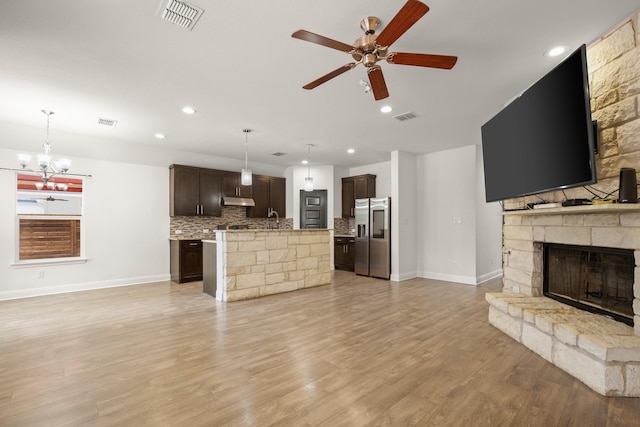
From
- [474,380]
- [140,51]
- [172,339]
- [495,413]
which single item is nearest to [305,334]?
[172,339]

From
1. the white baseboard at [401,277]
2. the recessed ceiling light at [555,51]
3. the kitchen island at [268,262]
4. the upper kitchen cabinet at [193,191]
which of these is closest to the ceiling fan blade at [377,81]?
the recessed ceiling light at [555,51]

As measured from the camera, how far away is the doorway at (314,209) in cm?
818

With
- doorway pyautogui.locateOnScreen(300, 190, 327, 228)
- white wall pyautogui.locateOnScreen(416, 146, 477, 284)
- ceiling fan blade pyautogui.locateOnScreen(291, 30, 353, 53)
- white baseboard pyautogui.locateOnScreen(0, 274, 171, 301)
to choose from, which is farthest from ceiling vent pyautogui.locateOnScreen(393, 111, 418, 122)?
white baseboard pyautogui.locateOnScreen(0, 274, 171, 301)

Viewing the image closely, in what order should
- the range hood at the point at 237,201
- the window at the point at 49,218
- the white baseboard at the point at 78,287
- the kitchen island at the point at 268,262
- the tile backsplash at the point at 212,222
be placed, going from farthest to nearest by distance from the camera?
the range hood at the point at 237,201 → the tile backsplash at the point at 212,222 → the window at the point at 49,218 → the white baseboard at the point at 78,287 → the kitchen island at the point at 268,262

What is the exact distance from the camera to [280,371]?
2.50 metres

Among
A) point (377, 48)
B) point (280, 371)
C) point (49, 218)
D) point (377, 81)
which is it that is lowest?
point (280, 371)

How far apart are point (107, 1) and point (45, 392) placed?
282cm

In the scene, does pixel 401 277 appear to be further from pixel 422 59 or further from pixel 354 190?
pixel 422 59

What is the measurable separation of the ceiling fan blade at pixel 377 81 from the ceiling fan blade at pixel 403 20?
0.79ft

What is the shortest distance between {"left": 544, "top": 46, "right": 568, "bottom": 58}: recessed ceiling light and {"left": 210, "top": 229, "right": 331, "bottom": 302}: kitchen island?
421 centimetres

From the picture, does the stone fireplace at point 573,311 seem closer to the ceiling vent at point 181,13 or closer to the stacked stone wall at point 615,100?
the stacked stone wall at point 615,100

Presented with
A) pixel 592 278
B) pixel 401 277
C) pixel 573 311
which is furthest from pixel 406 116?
pixel 401 277

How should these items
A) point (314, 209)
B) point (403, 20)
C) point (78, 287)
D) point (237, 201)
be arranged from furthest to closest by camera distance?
point (314, 209) < point (237, 201) < point (78, 287) < point (403, 20)

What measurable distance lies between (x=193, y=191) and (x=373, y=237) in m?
4.16
